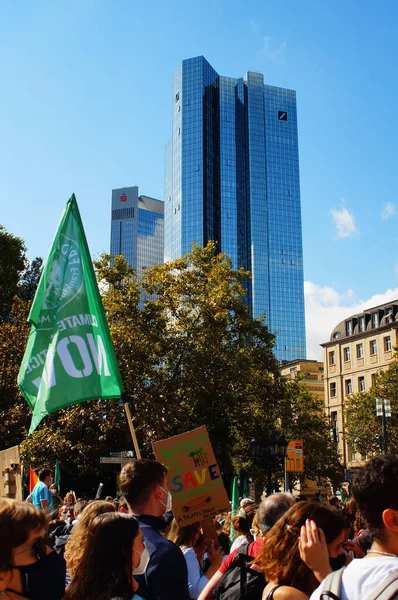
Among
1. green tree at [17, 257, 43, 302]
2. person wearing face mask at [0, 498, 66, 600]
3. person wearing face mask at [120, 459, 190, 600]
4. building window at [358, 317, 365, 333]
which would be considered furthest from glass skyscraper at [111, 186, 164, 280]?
person wearing face mask at [0, 498, 66, 600]

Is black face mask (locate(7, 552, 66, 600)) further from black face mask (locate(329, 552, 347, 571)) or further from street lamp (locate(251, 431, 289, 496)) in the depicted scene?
street lamp (locate(251, 431, 289, 496))

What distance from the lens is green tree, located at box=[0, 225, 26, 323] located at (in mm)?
40750

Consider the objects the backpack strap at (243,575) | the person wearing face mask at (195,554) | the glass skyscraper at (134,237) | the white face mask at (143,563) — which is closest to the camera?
the white face mask at (143,563)

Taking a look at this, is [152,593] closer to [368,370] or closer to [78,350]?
[78,350]

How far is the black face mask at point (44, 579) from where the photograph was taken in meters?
3.51

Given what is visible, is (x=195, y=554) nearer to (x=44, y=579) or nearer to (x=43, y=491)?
(x=44, y=579)

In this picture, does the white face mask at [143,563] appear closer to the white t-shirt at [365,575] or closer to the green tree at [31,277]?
the white t-shirt at [365,575]

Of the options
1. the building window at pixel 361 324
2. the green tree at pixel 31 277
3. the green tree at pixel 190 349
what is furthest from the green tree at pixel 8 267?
the building window at pixel 361 324

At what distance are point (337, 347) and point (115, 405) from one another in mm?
52934

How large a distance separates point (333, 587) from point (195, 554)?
3.40 meters

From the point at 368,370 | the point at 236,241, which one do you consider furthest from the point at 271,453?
the point at 236,241

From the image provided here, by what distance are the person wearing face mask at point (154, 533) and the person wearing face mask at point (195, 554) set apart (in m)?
1.12

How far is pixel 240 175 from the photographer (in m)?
144

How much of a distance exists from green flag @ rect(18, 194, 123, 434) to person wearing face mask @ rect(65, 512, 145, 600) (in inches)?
137
